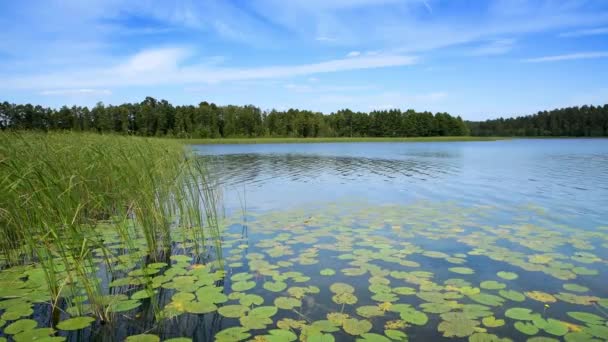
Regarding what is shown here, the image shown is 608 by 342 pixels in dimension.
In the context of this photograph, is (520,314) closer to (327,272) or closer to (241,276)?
(327,272)

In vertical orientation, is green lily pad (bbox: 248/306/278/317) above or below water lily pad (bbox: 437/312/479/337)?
above

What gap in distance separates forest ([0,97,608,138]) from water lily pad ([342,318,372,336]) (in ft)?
211

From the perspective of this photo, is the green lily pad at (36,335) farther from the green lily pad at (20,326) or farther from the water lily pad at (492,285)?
the water lily pad at (492,285)

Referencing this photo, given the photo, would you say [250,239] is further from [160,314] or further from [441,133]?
A: [441,133]

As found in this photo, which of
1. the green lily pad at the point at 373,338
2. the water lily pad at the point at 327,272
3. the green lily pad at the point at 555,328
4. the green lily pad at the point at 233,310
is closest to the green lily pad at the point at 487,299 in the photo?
the green lily pad at the point at 555,328

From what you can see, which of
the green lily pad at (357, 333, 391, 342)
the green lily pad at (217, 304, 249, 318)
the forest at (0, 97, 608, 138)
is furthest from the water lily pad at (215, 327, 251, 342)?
the forest at (0, 97, 608, 138)

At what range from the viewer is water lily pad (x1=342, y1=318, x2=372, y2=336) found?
3.47 metres

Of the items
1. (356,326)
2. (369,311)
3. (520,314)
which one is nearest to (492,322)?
(520,314)

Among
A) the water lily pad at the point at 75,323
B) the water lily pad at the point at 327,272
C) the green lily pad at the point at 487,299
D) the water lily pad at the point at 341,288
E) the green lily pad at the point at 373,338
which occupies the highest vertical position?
the water lily pad at the point at 75,323

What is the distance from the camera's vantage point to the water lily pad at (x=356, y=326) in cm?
347

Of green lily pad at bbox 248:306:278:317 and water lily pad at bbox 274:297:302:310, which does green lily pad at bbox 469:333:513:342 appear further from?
green lily pad at bbox 248:306:278:317

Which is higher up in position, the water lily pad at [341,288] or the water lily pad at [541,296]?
the water lily pad at [541,296]

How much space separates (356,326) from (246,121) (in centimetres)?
9031

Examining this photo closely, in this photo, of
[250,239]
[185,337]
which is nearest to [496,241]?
[250,239]
